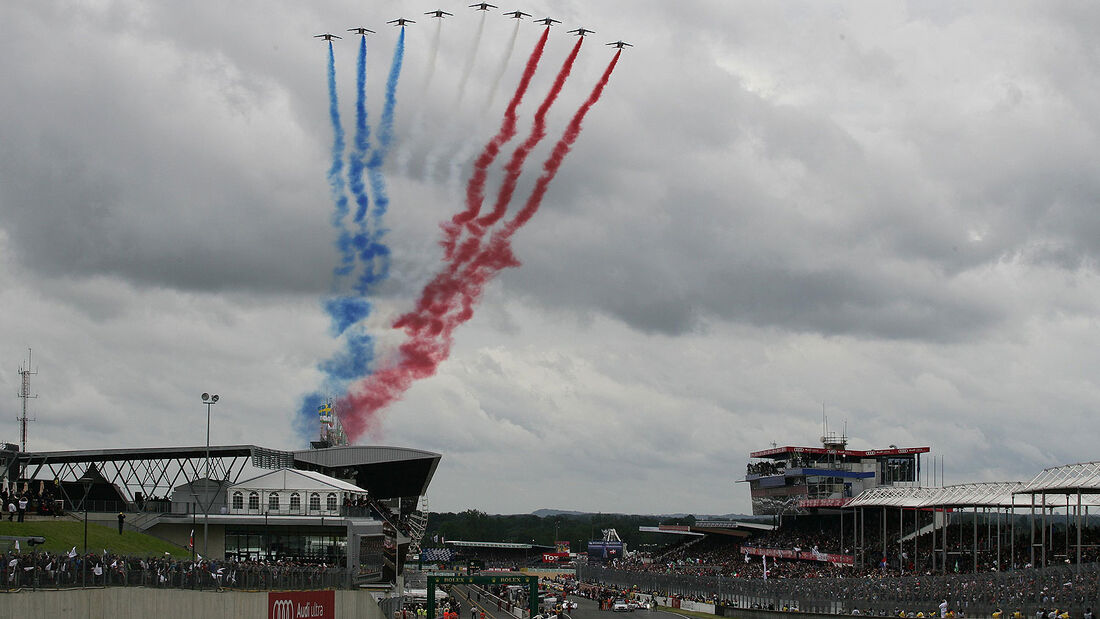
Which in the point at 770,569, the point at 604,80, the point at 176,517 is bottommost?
the point at 770,569

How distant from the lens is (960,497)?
4385 inches

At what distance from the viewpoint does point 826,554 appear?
455 feet

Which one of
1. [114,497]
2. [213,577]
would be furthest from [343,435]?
[213,577]

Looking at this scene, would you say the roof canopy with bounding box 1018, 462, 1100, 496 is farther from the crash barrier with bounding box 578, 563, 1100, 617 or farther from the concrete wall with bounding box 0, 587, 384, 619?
the concrete wall with bounding box 0, 587, 384, 619

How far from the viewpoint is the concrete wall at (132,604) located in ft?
132

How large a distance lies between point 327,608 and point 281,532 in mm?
24242

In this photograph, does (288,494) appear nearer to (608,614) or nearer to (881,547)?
(608,614)

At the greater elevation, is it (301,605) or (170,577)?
(170,577)

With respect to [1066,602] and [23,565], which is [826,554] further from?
[23,565]

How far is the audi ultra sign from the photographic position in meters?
59.1

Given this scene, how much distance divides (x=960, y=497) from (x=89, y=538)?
75178 mm

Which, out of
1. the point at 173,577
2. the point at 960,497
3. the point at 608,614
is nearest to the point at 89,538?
the point at 173,577

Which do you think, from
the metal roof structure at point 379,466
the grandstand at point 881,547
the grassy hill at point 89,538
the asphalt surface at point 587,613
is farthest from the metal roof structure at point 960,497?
the grassy hill at point 89,538

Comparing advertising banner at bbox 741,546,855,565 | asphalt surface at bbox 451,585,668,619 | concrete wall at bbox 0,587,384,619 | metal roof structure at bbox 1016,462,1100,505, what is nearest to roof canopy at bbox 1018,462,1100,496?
metal roof structure at bbox 1016,462,1100,505
